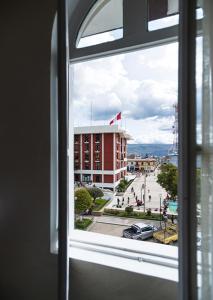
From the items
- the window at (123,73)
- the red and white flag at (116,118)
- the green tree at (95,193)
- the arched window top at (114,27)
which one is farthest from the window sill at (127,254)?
the arched window top at (114,27)

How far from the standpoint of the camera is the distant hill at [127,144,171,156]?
5.24ft

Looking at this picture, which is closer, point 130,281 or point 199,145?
point 199,145

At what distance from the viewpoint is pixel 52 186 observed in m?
1.79

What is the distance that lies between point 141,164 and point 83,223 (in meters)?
0.67

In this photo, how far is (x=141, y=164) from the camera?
1709 millimetres

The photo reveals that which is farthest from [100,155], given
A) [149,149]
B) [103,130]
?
[149,149]

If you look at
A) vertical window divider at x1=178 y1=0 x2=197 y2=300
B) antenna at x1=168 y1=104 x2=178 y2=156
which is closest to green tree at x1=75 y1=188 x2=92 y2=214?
antenna at x1=168 y1=104 x2=178 y2=156

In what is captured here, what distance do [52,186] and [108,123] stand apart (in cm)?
→ 63

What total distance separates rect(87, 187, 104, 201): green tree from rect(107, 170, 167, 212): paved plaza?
0.18m

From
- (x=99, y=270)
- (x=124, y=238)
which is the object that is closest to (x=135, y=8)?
(x=124, y=238)

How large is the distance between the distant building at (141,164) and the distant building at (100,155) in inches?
1.7

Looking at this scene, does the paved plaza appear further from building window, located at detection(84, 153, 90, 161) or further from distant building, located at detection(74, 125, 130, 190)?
building window, located at detection(84, 153, 90, 161)

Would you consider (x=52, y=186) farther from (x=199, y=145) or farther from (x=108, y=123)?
(x=199, y=145)

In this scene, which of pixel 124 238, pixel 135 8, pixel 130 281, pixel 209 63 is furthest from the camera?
pixel 124 238
